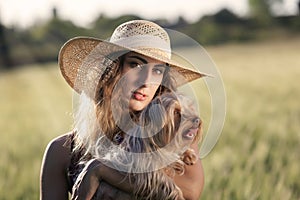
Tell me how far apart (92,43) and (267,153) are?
2336 millimetres

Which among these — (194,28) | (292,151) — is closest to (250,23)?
(194,28)

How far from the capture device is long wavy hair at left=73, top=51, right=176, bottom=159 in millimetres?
2266

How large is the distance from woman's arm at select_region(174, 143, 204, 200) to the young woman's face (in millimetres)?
241

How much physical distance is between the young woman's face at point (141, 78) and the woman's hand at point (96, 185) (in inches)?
11.2

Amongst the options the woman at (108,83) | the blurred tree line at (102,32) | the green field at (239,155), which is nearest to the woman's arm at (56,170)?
the woman at (108,83)

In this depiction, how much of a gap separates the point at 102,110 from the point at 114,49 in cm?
19

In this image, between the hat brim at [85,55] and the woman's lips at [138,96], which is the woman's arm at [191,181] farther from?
the hat brim at [85,55]

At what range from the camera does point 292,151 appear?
4.67 meters

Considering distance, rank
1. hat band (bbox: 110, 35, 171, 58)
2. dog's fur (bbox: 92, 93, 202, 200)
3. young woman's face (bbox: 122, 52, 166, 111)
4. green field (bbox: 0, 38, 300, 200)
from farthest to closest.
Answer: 1. green field (bbox: 0, 38, 300, 200)
2. hat band (bbox: 110, 35, 171, 58)
3. young woman's face (bbox: 122, 52, 166, 111)
4. dog's fur (bbox: 92, 93, 202, 200)

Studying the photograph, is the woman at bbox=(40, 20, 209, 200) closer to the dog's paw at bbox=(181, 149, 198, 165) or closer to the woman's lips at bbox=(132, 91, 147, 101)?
the woman's lips at bbox=(132, 91, 147, 101)

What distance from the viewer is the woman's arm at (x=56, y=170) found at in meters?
2.38

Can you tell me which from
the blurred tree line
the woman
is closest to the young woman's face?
the woman

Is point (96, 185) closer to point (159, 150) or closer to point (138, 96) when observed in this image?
point (159, 150)

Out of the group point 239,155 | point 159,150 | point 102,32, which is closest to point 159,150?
point 159,150
